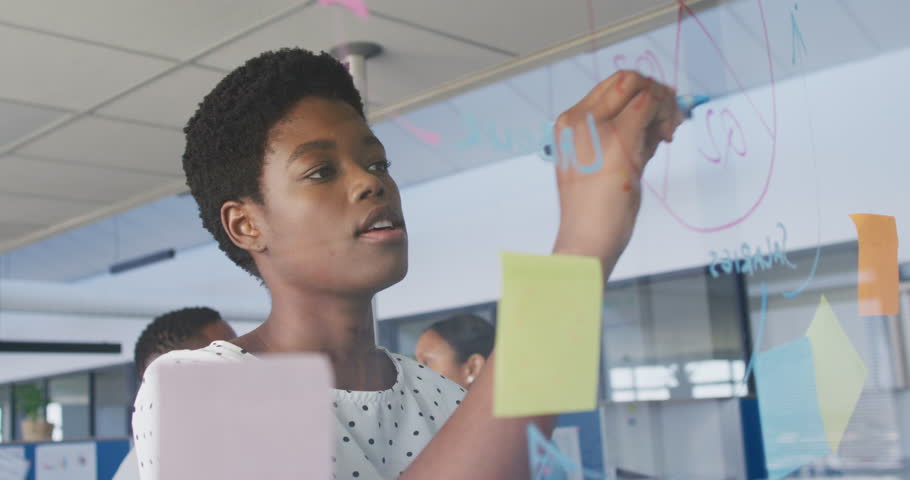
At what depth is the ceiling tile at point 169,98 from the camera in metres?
3.00

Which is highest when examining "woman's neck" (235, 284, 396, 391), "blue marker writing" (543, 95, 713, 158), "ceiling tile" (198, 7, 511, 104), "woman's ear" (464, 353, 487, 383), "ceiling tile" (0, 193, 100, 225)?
"ceiling tile" (0, 193, 100, 225)

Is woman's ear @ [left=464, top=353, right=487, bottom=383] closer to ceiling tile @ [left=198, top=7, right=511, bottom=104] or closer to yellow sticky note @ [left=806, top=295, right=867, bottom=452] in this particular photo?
yellow sticky note @ [left=806, top=295, right=867, bottom=452]

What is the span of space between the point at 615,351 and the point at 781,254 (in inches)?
4.6

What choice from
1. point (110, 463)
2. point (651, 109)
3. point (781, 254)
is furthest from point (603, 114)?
point (110, 463)

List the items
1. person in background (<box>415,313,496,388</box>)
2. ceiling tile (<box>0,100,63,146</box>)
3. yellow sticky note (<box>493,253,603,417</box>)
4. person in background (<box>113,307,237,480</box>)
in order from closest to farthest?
yellow sticky note (<box>493,253,603,417</box>) → person in background (<box>415,313,496,388</box>) → person in background (<box>113,307,237,480</box>) → ceiling tile (<box>0,100,63,146</box>)

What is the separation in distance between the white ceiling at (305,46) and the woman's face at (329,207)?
3 cm

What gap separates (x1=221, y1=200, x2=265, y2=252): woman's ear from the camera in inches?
22.5

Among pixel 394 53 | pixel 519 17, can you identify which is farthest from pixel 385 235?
pixel 394 53

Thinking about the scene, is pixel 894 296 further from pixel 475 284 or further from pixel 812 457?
pixel 475 284

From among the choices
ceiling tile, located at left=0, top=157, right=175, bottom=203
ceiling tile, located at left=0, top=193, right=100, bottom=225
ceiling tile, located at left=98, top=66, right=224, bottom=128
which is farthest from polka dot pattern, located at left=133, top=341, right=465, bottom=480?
ceiling tile, located at left=0, top=193, right=100, bottom=225

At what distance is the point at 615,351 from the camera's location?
44cm

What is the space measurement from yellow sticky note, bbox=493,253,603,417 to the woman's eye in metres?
0.15

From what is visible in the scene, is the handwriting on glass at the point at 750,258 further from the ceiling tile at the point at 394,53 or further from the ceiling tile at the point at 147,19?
the ceiling tile at the point at 147,19

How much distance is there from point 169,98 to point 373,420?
9.10ft
